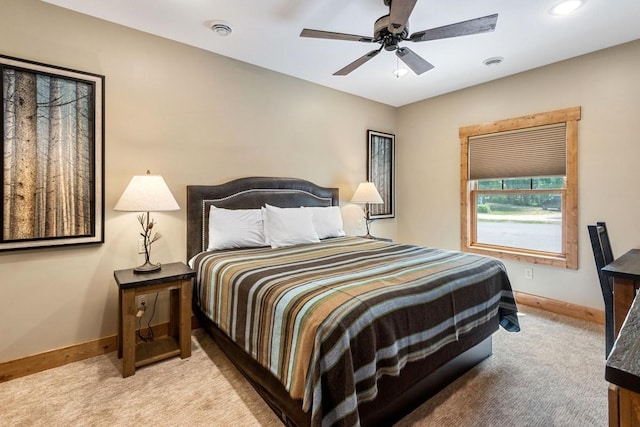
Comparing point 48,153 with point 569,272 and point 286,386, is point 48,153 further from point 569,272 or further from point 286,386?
point 569,272

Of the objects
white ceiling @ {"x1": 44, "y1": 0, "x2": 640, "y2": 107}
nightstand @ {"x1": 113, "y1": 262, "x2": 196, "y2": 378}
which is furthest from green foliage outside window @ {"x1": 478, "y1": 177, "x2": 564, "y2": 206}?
nightstand @ {"x1": 113, "y1": 262, "x2": 196, "y2": 378}

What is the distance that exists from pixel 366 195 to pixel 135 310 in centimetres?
284

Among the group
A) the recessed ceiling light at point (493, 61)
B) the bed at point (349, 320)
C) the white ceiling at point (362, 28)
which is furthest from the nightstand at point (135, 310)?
the recessed ceiling light at point (493, 61)

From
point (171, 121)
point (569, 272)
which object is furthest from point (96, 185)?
point (569, 272)

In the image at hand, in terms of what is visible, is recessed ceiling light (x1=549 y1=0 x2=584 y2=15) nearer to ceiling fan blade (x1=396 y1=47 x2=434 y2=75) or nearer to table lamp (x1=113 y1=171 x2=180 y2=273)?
ceiling fan blade (x1=396 y1=47 x2=434 y2=75)

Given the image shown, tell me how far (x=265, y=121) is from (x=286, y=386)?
110 inches

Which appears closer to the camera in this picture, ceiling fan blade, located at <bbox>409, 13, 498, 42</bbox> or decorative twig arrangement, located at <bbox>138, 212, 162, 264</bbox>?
ceiling fan blade, located at <bbox>409, 13, 498, 42</bbox>

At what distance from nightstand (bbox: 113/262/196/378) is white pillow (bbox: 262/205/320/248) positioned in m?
0.85

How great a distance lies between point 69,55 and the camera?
7.89ft

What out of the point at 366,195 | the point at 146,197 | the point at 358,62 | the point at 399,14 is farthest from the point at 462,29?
the point at 146,197

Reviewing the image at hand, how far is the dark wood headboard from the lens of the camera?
300 cm

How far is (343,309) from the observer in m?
1.44

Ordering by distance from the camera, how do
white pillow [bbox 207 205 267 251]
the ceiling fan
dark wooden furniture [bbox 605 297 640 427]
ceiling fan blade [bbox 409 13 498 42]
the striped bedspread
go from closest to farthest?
dark wooden furniture [bbox 605 297 640 427]
the striped bedspread
the ceiling fan
ceiling fan blade [bbox 409 13 498 42]
white pillow [bbox 207 205 267 251]

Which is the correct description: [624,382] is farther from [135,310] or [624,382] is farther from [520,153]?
[520,153]
